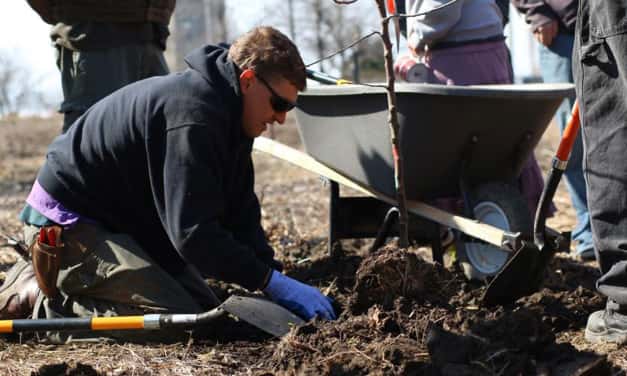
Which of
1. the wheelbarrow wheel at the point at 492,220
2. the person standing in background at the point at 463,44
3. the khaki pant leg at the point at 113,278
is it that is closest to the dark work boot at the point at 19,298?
the khaki pant leg at the point at 113,278

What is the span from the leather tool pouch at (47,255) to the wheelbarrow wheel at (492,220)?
1.99m

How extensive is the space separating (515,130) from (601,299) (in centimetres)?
94

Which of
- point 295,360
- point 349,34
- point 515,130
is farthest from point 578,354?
point 349,34

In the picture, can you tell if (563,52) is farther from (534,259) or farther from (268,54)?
(268,54)

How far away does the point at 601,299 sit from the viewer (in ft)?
12.3

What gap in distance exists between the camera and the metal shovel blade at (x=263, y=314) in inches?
123

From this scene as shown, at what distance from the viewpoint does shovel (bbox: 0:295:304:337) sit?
3021 millimetres

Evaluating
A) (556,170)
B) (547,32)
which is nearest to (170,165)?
(556,170)

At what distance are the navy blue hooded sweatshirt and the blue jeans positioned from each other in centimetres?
233

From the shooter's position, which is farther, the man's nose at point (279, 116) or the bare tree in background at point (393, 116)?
the bare tree in background at point (393, 116)

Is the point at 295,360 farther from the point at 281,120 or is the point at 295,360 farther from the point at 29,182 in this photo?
the point at 29,182

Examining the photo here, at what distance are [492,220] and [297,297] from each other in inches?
54.3

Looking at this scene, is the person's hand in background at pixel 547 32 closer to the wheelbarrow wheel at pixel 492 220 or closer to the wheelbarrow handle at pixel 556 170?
the wheelbarrow wheel at pixel 492 220

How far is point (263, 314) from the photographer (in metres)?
3.17
